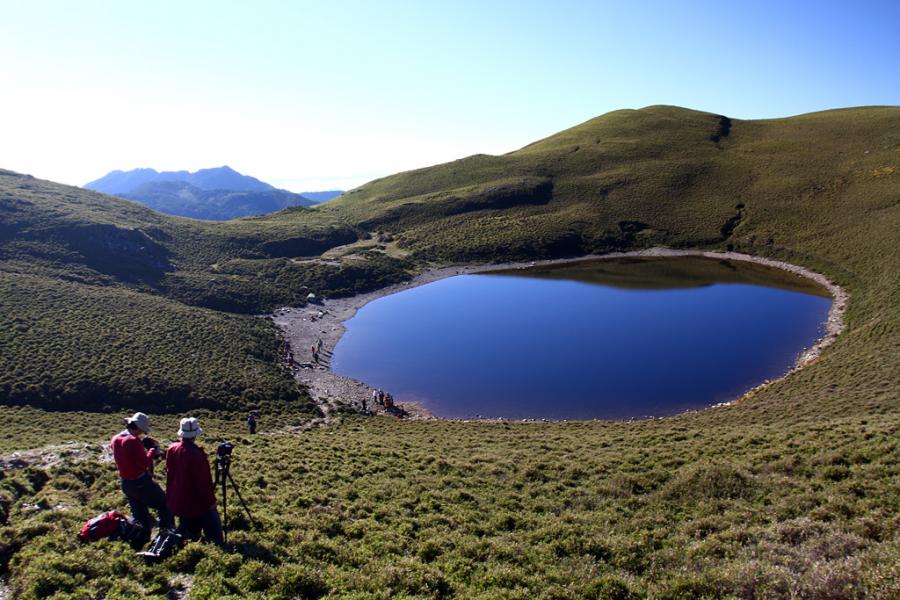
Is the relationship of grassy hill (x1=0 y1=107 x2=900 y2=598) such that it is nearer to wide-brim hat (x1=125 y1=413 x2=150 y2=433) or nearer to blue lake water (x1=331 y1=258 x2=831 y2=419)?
wide-brim hat (x1=125 y1=413 x2=150 y2=433)

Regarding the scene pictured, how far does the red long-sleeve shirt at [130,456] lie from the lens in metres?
10.1

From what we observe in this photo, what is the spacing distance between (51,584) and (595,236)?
3526 inches

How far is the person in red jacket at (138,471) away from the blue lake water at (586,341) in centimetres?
2550

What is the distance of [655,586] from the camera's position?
29.7 feet

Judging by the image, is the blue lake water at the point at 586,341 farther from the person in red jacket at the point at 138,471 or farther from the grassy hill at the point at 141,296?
the person in red jacket at the point at 138,471

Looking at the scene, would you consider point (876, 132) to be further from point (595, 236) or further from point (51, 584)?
point (51, 584)

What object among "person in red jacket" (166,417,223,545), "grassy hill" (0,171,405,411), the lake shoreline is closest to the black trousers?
"person in red jacket" (166,417,223,545)

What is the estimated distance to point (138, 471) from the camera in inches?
400

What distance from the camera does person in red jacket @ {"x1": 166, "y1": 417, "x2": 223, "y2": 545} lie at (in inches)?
377

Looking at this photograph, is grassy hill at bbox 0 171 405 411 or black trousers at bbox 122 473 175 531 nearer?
black trousers at bbox 122 473 175 531

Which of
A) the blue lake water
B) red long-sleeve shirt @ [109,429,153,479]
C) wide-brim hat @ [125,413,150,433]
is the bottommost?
the blue lake water

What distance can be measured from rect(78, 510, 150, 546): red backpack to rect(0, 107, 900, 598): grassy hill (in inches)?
13.7

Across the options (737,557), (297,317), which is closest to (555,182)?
(297,317)

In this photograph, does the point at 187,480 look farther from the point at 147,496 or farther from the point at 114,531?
the point at 114,531
